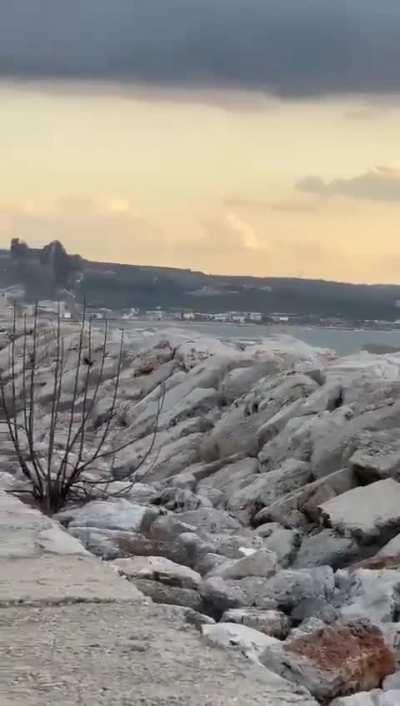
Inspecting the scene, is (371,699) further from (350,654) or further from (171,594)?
(171,594)

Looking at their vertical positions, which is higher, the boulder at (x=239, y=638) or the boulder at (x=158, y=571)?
the boulder at (x=239, y=638)

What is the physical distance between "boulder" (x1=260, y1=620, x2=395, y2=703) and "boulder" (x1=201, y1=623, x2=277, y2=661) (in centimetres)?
5

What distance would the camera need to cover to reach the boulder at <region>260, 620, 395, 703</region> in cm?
418

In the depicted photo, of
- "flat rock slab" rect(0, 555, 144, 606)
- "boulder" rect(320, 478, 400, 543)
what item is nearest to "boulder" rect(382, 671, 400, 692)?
"flat rock slab" rect(0, 555, 144, 606)

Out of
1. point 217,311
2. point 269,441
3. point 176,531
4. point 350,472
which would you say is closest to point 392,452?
point 350,472

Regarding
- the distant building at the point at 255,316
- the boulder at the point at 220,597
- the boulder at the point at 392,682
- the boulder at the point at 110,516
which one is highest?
the distant building at the point at 255,316

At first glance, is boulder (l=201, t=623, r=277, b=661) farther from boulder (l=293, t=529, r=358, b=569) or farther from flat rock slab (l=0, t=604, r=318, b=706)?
boulder (l=293, t=529, r=358, b=569)

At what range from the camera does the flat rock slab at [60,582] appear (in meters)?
4.51

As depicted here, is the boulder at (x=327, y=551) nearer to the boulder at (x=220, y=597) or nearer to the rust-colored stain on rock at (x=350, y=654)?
the boulder at (x=220, y=597)

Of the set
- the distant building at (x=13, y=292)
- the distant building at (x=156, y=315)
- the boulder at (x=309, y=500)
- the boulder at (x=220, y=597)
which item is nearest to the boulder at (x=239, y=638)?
the boulder at (x=220, y=597)

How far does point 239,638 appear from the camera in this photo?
4.49 m

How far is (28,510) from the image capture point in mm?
6293

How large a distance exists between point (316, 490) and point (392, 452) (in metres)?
0.52

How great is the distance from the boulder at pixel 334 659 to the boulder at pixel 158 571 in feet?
3.93
